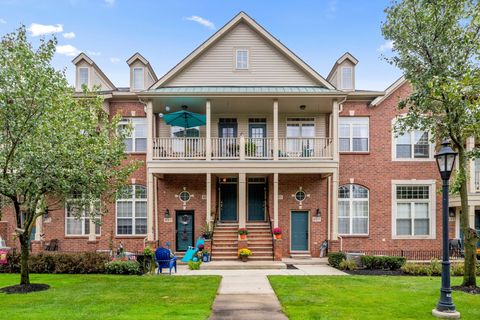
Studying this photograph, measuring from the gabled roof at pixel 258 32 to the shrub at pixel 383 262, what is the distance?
7.91 metres

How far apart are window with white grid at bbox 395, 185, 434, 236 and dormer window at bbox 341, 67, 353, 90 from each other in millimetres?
5683

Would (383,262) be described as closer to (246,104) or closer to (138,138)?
(246,104)

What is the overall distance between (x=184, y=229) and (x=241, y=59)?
8.91 m

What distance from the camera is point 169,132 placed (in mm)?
19312

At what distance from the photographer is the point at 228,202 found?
19594 mm

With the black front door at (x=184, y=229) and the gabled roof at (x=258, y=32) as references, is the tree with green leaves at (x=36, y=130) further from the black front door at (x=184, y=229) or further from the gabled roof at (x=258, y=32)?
the black front door at (x=184, y=229)

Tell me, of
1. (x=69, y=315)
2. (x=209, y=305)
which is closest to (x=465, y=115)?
(x=209, y=305)

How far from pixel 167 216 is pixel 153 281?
7.09 m

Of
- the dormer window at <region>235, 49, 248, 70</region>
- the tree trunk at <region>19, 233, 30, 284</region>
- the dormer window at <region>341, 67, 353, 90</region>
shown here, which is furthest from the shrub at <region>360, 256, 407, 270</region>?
the tree trunk at <region>19, 233, 30, 284</region>

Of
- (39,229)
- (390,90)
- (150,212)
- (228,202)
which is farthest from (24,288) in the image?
(390,90)

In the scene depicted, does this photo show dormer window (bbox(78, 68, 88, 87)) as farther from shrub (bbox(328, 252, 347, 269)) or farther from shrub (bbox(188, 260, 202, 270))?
shrub (bbox(328, 252, 347, 269))

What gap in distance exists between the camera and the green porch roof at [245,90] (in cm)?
1673

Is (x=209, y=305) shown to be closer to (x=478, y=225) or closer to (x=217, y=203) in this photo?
(x=217, y=203)

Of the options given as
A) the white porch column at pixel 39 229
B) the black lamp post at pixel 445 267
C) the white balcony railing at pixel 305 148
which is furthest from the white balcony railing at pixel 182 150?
the black lamp post at pixel 445 267
